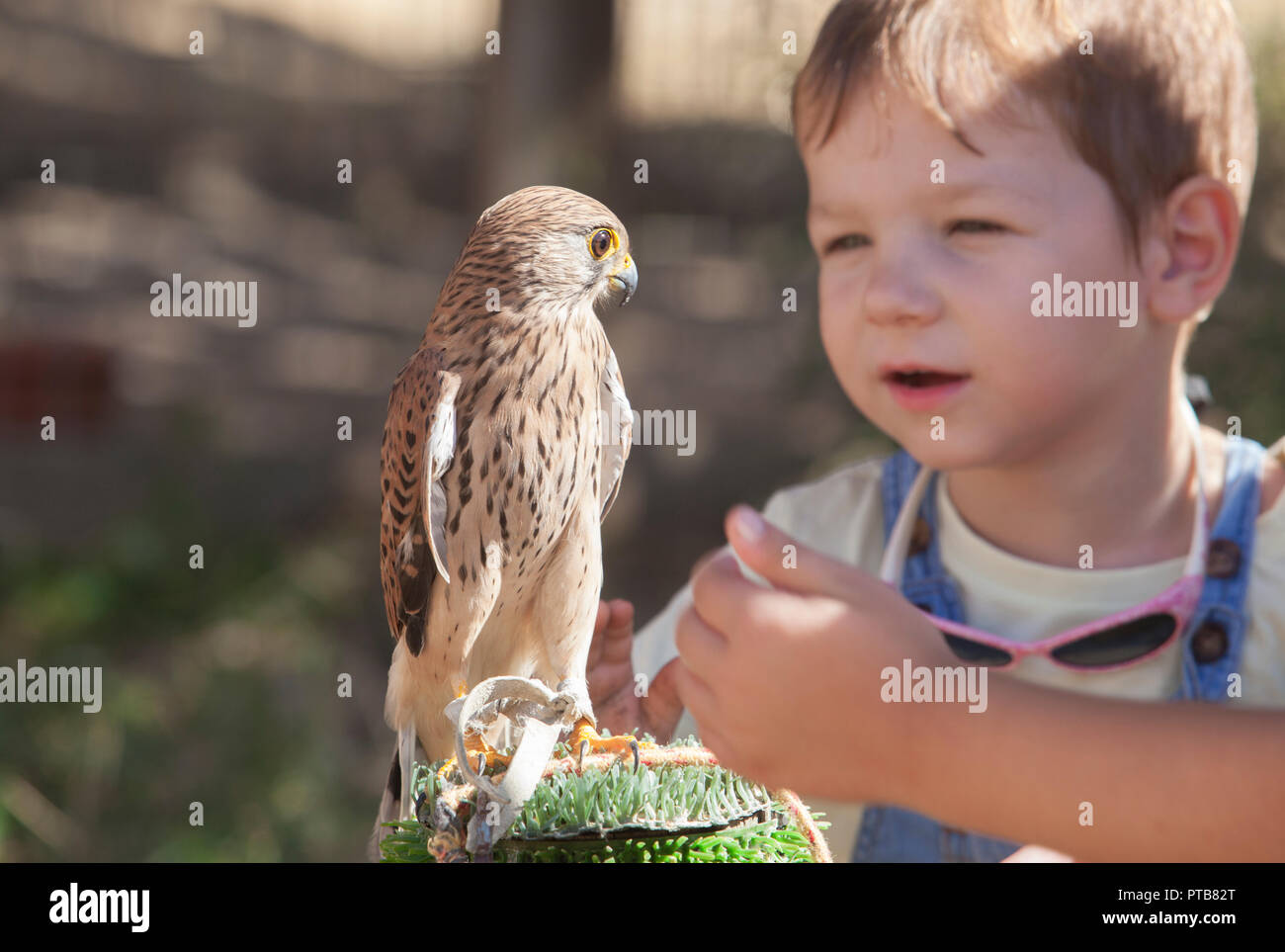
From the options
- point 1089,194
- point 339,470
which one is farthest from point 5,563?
point 1089,194

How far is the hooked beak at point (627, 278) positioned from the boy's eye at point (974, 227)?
258 millimetres

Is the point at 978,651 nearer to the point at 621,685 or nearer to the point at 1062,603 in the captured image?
the point at 1062,603

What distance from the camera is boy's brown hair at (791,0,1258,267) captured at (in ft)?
2.71

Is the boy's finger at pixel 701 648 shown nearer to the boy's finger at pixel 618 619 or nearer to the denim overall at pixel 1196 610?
the boy's finger at pixel 618 619

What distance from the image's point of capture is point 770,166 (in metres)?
1.75

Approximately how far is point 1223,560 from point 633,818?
0.70 metres

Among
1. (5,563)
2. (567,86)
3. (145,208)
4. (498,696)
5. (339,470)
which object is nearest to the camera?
(498,696)

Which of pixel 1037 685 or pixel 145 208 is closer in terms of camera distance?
pixel 1037 685

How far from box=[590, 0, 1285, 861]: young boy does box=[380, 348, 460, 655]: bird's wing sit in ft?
0.43

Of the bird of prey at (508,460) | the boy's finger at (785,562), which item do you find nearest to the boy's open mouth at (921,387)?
the boy's finger at (785,562)

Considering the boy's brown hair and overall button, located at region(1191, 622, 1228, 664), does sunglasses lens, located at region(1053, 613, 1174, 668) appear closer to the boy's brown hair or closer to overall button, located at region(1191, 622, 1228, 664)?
overall button, located at region(1191, 622, 1228, 664)
